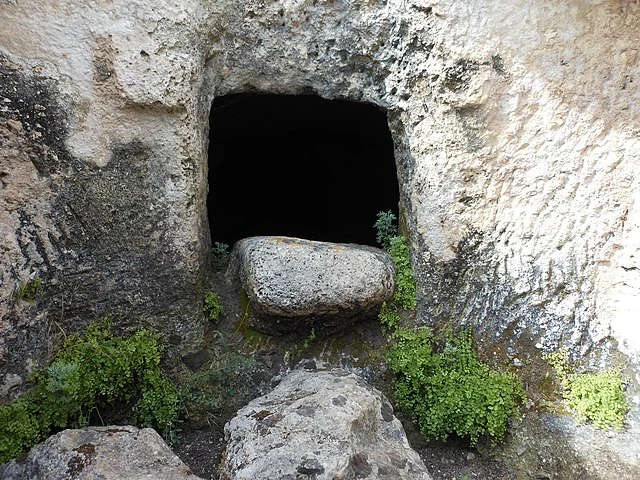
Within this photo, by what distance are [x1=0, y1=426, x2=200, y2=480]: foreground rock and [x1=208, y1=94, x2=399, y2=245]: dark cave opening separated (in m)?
3.30

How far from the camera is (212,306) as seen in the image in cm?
315

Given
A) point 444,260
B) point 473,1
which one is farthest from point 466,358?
point 473,1

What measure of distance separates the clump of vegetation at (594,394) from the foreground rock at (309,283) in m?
1.10

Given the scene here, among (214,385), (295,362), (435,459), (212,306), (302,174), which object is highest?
(302,174)

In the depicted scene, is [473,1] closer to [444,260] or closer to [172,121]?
[444,260]

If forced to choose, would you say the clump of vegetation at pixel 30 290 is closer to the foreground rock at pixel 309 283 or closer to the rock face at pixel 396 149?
the rock face at pixel 396 149

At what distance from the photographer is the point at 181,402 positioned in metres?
3.03

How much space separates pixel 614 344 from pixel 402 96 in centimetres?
192

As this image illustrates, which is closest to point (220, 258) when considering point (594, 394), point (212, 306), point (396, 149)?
point (212, 306)

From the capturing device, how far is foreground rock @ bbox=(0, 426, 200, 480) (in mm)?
2250

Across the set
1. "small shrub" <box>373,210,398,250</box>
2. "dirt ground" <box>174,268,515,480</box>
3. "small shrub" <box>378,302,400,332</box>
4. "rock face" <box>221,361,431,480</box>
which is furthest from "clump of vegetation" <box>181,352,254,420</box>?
"small shrub" <box>373,210,398,250</box>

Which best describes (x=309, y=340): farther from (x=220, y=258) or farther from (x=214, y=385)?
(x=220, y=258)

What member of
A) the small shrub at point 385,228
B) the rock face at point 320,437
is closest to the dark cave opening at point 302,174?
the small shrub at point 385,228

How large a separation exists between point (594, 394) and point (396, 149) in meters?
1.83
